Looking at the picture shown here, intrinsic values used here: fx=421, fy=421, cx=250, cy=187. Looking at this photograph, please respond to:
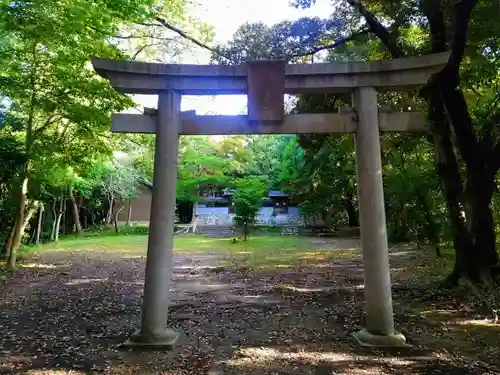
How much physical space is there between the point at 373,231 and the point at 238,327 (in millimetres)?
2483

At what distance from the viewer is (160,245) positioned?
5.31 meters

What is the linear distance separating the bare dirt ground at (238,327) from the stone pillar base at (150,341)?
133mm

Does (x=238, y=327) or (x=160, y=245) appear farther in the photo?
(x=238, y=327)

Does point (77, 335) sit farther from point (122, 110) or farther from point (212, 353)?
point (122, 110)

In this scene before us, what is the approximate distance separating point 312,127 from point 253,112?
0.83m

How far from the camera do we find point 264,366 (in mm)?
4637

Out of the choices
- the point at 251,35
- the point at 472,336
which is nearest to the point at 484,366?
the point at 472,336

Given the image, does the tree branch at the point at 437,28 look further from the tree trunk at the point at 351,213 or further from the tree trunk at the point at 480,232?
the tree trunk at the point at 351,213

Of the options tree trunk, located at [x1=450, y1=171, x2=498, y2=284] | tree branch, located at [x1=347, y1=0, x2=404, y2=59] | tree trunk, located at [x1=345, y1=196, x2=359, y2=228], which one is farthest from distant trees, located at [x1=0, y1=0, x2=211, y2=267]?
tree trunk, located at [x1=345, y1=196, x2=359, y2=228]

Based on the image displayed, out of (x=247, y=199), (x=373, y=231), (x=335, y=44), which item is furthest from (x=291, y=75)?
(x=247, y=199)

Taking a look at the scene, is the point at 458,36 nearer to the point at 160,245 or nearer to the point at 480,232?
the point at 480,232

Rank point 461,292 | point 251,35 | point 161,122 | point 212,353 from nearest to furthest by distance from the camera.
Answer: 1. point 212,353
2. point 161,122
3. point 461,292
4. point 251,35

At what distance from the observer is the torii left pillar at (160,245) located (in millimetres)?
5297

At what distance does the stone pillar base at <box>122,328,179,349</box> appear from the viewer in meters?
5.19
